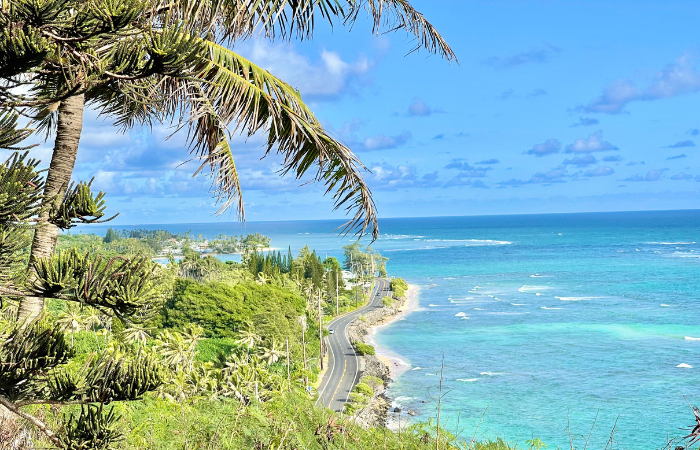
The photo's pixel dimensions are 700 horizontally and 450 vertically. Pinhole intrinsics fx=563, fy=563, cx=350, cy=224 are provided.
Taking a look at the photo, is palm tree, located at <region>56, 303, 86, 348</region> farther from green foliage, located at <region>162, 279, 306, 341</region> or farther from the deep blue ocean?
the deep blue ocean

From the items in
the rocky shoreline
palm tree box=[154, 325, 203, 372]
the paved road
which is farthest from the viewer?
the paved road

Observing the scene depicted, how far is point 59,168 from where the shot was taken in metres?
3.99

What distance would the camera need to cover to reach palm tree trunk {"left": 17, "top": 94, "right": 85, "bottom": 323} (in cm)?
389

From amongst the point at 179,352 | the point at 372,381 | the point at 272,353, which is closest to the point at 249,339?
the point at 272,353

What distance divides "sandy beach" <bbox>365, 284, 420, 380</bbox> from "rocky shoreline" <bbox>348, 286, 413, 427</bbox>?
11 cm

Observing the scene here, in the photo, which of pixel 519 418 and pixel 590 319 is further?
pixel 590 319

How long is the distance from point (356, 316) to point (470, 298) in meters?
18.4

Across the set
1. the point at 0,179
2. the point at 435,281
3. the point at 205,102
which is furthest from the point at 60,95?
the point at 435,281

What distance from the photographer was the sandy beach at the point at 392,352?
34153mm

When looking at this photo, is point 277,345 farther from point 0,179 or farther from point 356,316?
point 0,179

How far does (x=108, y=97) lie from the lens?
199 inches

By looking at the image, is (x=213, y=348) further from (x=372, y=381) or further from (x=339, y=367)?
(x=372, y=381)

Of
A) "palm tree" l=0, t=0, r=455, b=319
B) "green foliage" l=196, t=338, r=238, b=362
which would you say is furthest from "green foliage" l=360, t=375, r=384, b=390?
"palm tree" l=0, t=0, r=455, b=319

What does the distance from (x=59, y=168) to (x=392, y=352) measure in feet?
120
